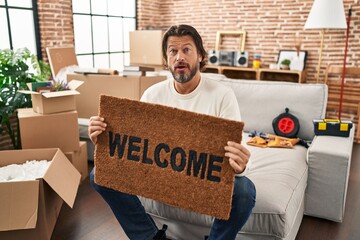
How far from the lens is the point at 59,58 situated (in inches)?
138

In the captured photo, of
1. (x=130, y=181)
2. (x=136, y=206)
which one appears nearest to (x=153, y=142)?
(x=130, y=181)

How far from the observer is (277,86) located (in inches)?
97.6

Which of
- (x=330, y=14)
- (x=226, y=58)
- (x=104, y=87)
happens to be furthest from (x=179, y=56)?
(x=226, y=58)

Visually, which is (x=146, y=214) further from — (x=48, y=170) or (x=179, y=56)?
(x=179, y=56)

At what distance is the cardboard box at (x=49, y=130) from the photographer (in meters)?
2.29

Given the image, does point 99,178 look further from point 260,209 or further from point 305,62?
point 305,62

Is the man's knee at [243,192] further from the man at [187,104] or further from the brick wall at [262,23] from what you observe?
the brick wall at [262,23]

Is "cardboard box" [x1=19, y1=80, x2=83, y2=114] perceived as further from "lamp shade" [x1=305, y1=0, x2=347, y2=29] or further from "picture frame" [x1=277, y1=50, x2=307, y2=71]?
"picture frame" [x1=277, y1=50, x2=307, y2=71]

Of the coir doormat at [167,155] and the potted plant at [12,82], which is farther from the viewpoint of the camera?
the potted plant at [12,82]

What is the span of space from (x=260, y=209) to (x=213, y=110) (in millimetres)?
521

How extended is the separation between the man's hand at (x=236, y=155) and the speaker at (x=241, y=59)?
148 inches

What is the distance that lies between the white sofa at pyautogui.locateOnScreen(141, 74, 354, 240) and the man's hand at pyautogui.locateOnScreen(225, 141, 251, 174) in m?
0.38

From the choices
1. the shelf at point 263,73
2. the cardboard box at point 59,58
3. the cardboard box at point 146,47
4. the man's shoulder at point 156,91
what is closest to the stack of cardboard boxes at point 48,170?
the man's shoulder at point 156,91

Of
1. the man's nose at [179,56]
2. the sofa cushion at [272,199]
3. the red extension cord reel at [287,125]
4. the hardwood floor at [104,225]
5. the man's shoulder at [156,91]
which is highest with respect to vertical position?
the man's nose at [179,56]
